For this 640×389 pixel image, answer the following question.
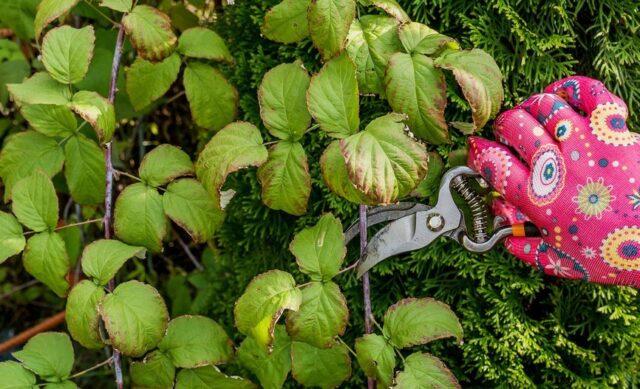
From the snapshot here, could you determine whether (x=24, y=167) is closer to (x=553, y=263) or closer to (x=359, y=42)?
(x=359, y=42)

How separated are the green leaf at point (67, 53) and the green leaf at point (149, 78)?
0.35 feet

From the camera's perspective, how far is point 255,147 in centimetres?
87

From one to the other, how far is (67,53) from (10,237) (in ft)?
0.91

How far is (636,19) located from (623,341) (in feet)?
1.48

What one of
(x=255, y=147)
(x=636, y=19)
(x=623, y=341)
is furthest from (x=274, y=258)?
(x=636, y=19)

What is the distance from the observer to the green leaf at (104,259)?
3.10 feet

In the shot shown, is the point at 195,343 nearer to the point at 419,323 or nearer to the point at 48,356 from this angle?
the point at 48,356

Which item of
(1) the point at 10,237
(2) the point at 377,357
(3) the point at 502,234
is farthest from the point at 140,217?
(3) the point at 502,234

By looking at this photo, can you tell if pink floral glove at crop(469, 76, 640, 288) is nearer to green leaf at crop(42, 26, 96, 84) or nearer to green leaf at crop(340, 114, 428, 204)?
green leaf at crop(340, 114, 428, 204)

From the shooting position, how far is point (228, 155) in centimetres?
87

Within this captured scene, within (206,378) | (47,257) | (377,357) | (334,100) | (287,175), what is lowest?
(206,378)

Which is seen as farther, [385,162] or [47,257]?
[47,257]

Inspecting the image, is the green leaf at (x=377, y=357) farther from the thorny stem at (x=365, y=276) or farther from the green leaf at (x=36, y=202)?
the green leaf at (x=36, y=202)

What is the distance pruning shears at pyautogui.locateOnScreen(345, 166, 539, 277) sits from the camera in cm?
92
